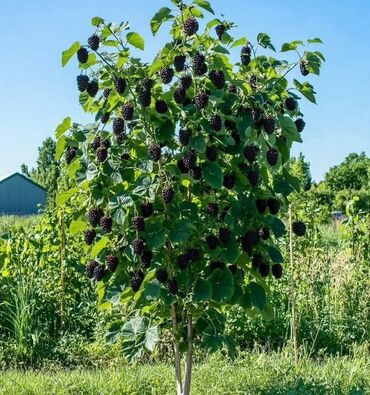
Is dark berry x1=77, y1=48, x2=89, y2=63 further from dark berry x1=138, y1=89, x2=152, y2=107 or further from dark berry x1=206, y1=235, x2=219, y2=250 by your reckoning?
dark berry x1=206, y1=235, x2=219, y2=250

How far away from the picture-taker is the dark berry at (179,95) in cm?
354

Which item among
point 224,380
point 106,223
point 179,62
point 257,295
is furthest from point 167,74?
point 224,380

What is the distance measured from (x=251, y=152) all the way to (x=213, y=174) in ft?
0.73

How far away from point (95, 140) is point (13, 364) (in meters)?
3.65

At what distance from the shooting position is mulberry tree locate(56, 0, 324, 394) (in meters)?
3.60

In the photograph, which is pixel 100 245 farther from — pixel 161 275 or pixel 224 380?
pixel 224 380

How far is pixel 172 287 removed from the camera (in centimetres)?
365

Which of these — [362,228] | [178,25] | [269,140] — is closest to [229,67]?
[178,25]

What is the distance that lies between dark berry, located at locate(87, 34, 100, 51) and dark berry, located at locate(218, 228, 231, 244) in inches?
43.1

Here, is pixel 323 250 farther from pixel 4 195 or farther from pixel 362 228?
pixel 4 195

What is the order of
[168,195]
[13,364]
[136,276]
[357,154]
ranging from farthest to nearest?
[357,154]
[13,364]
[136,276]
[168,195]

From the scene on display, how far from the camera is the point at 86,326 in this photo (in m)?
7.44

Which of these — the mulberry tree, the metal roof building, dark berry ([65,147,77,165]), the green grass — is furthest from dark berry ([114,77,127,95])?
the metal roof building

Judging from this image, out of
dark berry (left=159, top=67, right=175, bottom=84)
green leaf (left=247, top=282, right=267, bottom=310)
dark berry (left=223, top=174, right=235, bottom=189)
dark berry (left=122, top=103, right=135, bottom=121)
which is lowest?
green leaf (left=247, top=282, right=267, bottom=310)
